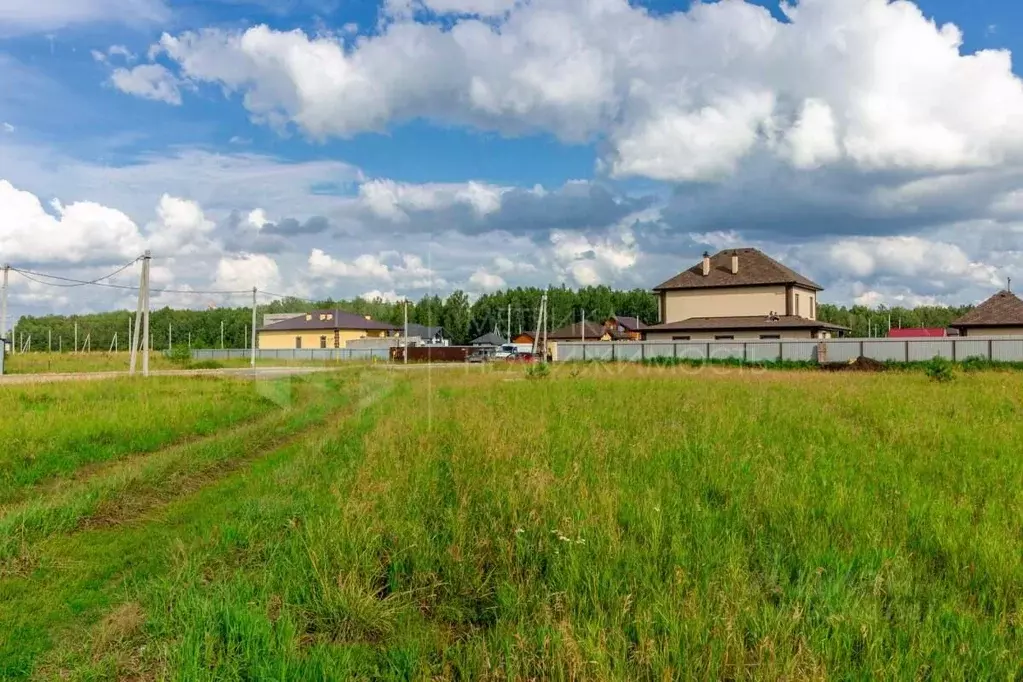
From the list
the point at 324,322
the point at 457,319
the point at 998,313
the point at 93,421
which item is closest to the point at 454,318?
the point at 457,319

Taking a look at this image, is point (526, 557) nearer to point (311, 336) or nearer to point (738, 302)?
point (738, 302)

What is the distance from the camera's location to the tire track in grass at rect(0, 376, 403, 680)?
12.9ft

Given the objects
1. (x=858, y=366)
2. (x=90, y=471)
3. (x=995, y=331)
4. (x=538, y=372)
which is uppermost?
(x=995, y=331)

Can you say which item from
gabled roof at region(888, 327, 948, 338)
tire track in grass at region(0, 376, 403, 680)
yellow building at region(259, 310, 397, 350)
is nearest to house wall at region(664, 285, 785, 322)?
gabled roof at region(888, 327, 948, 338)

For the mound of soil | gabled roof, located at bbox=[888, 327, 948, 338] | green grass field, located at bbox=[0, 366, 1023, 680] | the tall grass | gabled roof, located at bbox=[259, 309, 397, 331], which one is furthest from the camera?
gabled roof, located at bbox=[259, 309, 397, 331]

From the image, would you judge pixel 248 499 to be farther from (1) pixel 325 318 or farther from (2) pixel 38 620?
(1) pixel 325 318

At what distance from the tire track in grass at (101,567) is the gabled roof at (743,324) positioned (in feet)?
127

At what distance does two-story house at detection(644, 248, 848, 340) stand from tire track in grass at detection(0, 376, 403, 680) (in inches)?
1538

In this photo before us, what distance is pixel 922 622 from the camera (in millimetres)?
3992

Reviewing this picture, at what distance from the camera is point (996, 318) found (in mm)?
41688

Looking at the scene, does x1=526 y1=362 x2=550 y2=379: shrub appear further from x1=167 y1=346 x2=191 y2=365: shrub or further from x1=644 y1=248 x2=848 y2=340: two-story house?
x1=167 y1=346 x2=191 y2=365: shrub

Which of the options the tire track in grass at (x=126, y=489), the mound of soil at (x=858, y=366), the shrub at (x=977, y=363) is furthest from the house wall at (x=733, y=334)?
the tire track in grass at (x=126, y=489)

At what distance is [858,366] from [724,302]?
16.2 m

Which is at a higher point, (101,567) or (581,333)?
(581,333)
